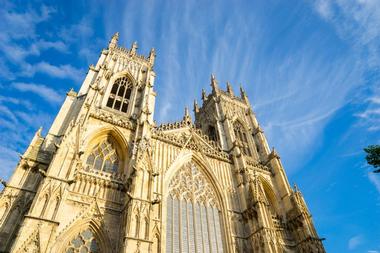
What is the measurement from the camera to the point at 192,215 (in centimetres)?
1709

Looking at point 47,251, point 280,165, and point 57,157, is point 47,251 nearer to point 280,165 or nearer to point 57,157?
point 57,157

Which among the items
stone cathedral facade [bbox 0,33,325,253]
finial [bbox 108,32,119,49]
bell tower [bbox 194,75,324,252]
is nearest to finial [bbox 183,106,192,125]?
stone cathedral facade [bbox 0,33,325,253]

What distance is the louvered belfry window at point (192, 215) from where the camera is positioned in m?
15.4

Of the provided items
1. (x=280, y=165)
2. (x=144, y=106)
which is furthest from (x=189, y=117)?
(x=280, y=165)

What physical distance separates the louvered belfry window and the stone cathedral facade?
68mm

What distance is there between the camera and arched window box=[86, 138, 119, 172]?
55.0 feet

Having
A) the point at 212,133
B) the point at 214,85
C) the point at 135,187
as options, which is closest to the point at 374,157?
the point at 135,187

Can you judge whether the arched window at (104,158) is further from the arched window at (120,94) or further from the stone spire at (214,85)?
the stone spire at (214,85)

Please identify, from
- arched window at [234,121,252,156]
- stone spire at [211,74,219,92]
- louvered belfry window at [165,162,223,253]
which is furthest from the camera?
stone spire at [211,74,219,92]

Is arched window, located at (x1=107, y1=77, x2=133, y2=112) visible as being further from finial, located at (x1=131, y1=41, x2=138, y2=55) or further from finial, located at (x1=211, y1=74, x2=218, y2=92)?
finial, located at (x1=211, y1=74, x2=218, y2=92)

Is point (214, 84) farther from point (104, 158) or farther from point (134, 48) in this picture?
point (104, 158)

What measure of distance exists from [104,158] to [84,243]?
5.96 meters

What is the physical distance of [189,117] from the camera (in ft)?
82.9

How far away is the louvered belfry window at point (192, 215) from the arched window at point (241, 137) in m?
8.52
